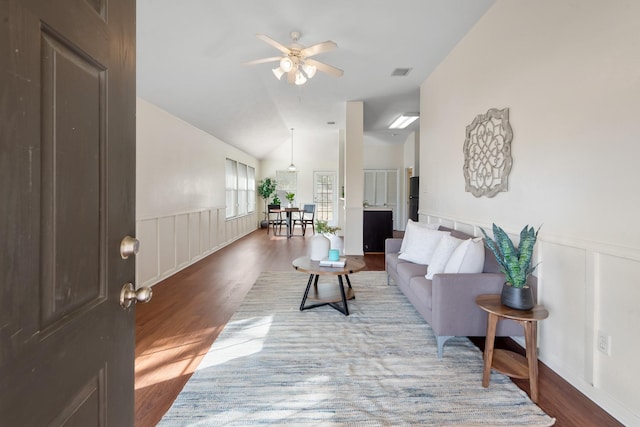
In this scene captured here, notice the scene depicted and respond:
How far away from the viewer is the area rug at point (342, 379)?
5.14 ft

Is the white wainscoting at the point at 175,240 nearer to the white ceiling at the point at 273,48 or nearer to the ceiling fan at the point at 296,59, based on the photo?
the white ceiling at the point at 273,48

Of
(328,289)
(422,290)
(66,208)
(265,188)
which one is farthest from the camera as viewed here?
(265,188)

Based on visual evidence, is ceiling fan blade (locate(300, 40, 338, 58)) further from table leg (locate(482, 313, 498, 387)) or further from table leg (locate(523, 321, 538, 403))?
table leg (locate(523, 321, 538, 403))

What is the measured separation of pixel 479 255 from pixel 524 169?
77 cm

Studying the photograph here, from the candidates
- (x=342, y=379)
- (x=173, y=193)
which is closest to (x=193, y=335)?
(x=342, y=379)

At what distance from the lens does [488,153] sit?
9.10ft

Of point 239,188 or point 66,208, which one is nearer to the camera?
point 66,208

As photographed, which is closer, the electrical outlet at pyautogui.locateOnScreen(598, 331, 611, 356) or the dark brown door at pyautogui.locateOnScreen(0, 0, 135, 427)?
the dark brown door at pyautogui.locateOnScreen(0, 0, 135, 427)

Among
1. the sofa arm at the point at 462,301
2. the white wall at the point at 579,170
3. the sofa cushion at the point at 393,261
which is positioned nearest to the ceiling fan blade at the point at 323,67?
the white wall at the point at 579,170

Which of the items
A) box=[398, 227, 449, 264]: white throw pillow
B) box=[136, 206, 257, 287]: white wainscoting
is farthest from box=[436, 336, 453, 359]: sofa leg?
box=[136, 206, 257, 287]: white wainscoting

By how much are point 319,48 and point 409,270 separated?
2.29m

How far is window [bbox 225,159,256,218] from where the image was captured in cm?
723

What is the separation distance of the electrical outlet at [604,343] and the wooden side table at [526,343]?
0.29 m

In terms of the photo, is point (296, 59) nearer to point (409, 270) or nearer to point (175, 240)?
point (409, 270)
